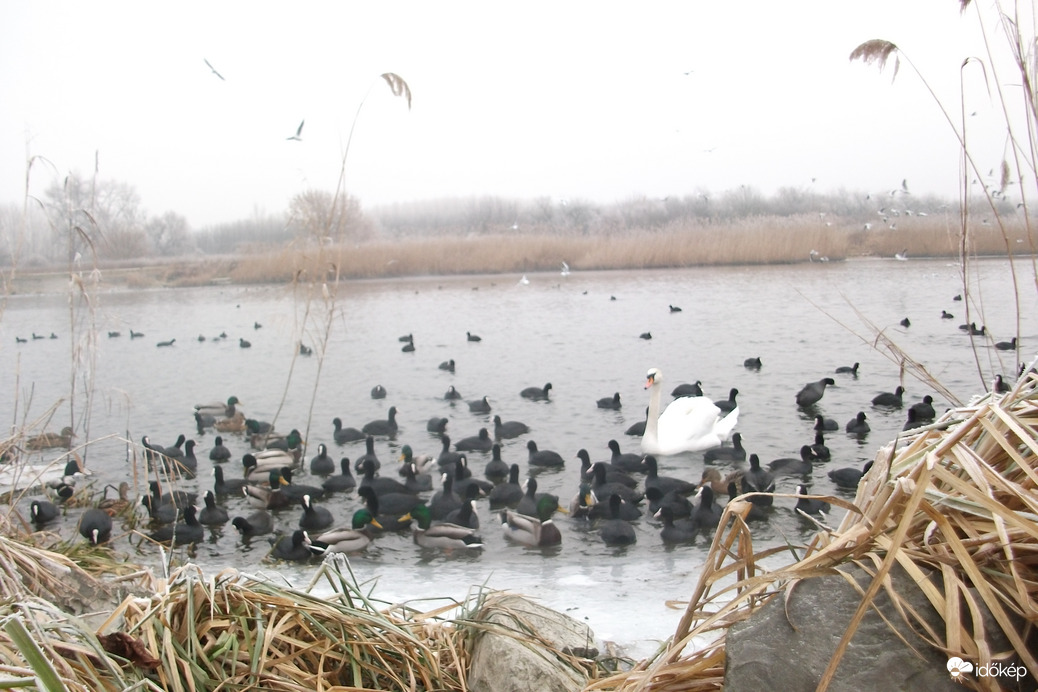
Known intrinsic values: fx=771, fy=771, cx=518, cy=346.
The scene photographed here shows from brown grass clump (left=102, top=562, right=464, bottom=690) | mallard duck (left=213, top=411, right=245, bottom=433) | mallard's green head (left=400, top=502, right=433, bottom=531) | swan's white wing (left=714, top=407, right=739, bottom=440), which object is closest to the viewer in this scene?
brown grass clump (left=102, top=562, right=464, bottom=690)

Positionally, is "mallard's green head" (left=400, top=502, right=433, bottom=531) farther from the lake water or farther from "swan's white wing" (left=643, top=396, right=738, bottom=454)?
"swan's white wing" (left=643, top=396, right=738, bottom=454)

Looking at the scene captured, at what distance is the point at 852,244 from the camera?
2775 cm

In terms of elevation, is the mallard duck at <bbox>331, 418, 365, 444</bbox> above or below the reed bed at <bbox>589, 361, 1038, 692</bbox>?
below

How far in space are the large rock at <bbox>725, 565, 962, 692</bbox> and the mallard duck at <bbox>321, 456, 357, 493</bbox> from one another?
6926 mm

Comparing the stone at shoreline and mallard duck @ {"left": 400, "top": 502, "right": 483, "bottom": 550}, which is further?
mallard duck @ {"left": 400, "top": 502, "right": 483, "bottom": 550}

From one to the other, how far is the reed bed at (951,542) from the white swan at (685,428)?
7.06 metres

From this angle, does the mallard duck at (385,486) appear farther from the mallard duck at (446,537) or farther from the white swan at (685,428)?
the white swan at (685,428)

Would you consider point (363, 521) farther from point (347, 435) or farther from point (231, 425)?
point (231, 425)

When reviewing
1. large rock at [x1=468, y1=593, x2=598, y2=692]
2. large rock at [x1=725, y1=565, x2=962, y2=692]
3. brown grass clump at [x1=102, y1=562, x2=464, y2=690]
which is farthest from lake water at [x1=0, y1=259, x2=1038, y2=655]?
brown grass clump at [x1=102, y1=562, x2=464, y2=690]

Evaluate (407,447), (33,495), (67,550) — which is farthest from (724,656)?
(33,495)

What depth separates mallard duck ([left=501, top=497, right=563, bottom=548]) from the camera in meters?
5.90

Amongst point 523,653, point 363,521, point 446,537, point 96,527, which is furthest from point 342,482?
point 523,653

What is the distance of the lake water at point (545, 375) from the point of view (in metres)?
5.18

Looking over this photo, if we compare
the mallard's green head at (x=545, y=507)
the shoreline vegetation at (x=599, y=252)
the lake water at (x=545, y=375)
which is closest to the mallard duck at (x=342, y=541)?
the lake water at (x=545, y=375)
